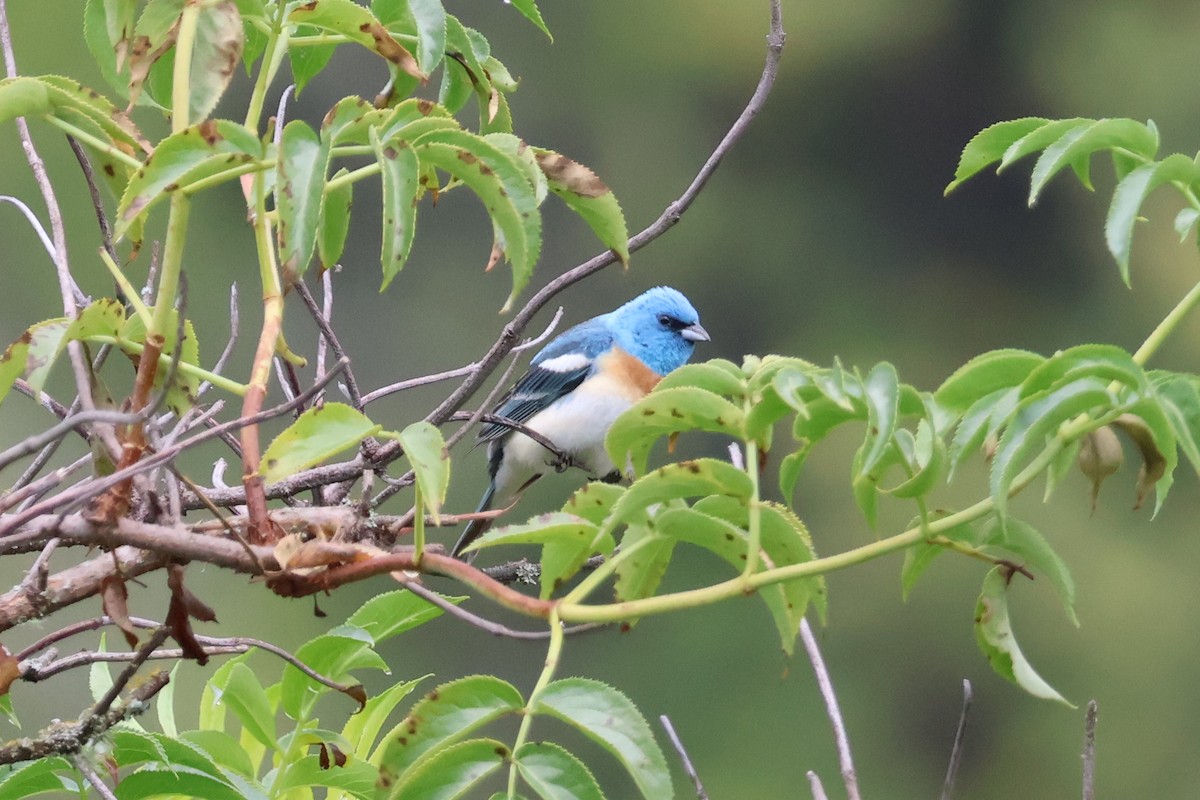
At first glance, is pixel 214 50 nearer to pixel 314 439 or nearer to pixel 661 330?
pixel 314 439

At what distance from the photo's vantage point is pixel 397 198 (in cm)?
91

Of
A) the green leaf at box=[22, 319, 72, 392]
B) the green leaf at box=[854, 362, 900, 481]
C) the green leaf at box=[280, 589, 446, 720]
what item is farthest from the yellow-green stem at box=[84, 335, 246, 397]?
the green leaf at box=[854, 362, 900, 481]

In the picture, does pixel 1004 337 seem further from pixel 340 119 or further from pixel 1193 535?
pixel 340 119

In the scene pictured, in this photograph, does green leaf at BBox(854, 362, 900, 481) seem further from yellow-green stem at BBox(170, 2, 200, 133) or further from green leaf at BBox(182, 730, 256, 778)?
green leaf at BBox(182, 730, 256, 778)

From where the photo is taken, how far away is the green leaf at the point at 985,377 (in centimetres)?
83

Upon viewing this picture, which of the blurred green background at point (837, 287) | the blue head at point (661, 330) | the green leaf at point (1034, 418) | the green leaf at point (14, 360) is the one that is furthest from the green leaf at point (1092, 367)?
the blurred green background at point (837, 287)

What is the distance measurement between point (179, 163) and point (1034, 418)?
0.50m

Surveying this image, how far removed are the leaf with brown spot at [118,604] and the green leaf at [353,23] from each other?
368mm

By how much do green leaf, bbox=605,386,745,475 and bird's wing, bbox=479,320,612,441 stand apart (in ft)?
7.70

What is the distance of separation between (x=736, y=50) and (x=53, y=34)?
4984mm

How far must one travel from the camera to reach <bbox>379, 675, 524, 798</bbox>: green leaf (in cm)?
82

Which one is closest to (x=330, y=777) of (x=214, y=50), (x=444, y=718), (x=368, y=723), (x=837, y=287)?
(x=368, y=723)

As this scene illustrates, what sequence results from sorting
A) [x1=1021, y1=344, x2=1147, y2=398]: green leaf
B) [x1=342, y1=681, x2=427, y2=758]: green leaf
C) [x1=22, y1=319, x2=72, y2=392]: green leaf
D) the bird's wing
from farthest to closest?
the bird's wing
[x1=342, y1=681, x2=427, y2=758]: green leaf
[x1=22, y1=319, x2=72, y2=392]: green leaf
[x1=1021, y1=344, x2=1147, y2=398]: green leaf

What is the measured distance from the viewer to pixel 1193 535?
9469 millimetres
